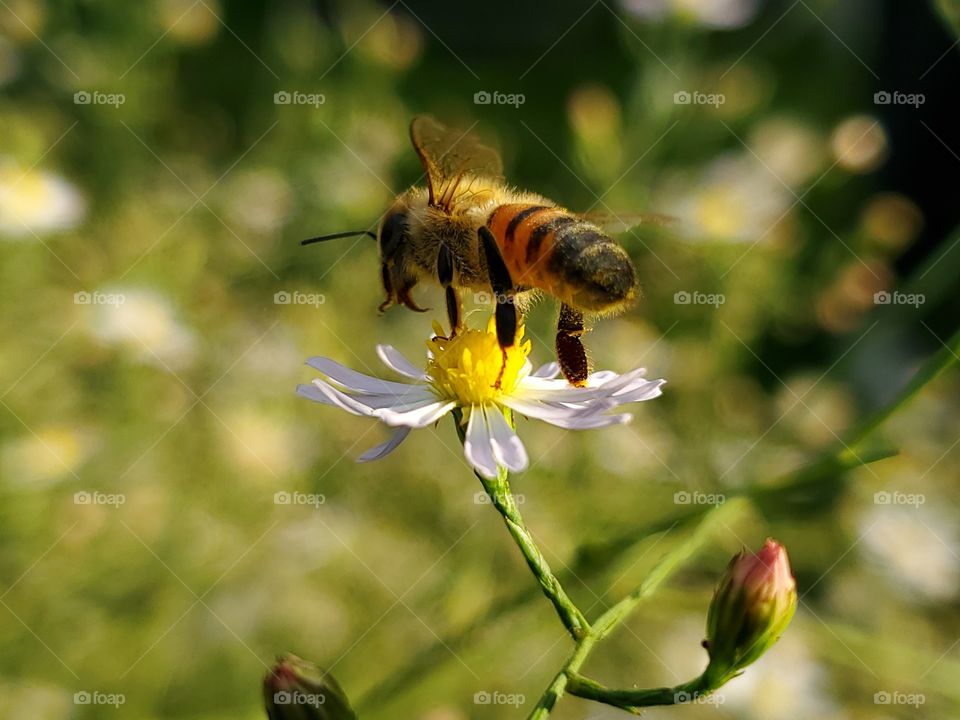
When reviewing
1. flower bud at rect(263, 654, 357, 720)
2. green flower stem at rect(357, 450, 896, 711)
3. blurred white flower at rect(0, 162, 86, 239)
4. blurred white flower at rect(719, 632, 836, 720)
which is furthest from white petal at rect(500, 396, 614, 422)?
blurred white flower at rect(0, 162, 86, 239)

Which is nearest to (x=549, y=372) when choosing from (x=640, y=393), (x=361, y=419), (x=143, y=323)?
(x=640, y=393)

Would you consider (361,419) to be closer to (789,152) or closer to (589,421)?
(789,152)

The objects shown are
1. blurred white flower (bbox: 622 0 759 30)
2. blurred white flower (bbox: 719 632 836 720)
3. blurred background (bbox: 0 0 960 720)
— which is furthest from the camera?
blurred white flower (bbox: 622 0 759 30)

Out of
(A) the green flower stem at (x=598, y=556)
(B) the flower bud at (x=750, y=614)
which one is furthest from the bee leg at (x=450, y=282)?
(B) the flower bud at (x=750, y=614)

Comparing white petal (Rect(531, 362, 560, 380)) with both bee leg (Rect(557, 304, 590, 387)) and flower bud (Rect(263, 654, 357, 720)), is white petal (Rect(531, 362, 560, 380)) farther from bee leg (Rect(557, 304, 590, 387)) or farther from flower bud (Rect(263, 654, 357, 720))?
flower bud (Rect(263, 654, 357, 720))

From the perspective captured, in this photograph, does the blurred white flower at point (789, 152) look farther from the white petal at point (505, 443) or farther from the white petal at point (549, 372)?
the white petal at point (505, 443)

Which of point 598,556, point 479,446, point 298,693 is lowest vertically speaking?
point 598,556
